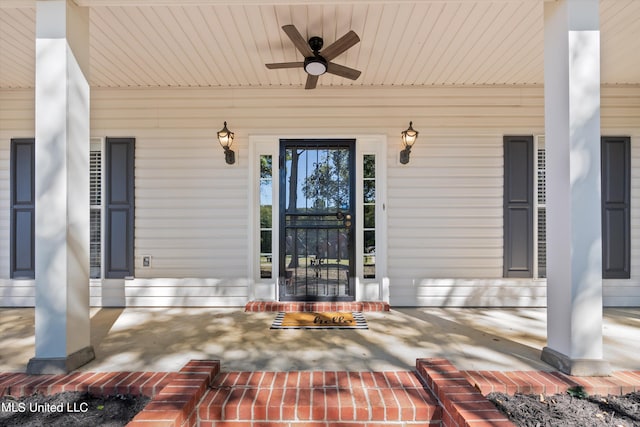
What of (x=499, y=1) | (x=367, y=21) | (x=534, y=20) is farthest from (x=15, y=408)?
(x=534, y=20)

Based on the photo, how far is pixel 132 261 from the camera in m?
3.90

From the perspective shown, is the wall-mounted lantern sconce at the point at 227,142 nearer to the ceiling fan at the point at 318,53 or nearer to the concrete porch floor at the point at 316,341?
the ceiling fan at the point at 318,53

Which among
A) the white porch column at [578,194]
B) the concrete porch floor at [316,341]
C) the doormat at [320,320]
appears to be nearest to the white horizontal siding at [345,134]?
the concrete porch floor at [316,341]

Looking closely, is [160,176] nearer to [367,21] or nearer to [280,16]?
[280,16]

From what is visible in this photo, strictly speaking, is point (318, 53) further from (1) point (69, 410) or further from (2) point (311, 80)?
(1) point (69, 410)

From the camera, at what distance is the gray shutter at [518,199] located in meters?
3.90

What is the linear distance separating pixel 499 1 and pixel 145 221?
421cm

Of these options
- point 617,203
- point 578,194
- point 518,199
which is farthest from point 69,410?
point 617,203

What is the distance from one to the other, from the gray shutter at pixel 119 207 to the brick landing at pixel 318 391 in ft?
6.21

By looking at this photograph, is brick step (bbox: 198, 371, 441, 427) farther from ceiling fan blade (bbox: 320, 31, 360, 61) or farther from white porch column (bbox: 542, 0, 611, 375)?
ceiling fan blade (bbox: 320, 31, 360, 61)

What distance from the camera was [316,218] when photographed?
3.97 m

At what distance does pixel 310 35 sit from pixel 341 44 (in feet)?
1.43

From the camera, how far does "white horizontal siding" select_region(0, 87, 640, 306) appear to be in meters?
3.92

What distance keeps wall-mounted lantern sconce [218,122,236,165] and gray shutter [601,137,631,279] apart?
4.58m
